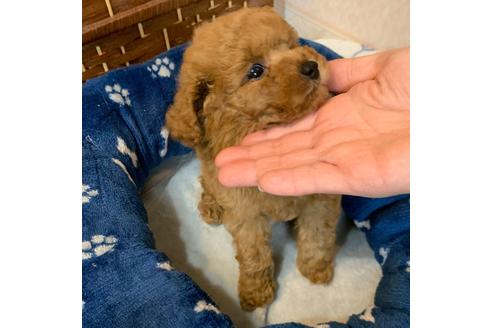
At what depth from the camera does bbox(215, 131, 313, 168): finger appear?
53.8 inches

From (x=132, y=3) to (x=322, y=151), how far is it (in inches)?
53.2

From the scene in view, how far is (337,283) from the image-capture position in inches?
70.3

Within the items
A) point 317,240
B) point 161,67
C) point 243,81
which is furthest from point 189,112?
point 161,67

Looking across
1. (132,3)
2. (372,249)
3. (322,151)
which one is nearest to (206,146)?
(322,151)

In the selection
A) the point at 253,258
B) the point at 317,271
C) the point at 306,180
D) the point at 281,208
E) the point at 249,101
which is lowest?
the point at 317,271

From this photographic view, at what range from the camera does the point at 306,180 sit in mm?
1178

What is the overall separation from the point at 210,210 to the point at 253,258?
45cm

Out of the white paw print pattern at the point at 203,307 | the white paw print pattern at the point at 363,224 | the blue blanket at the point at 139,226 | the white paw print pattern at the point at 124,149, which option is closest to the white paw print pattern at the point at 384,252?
the blue blanket at the point at 139,226

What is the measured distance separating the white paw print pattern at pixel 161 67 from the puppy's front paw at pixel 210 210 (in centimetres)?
64

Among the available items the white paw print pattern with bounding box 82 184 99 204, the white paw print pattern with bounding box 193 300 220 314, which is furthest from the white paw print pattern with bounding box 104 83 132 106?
the white paw print pattern with bounding box 193 300 220 314

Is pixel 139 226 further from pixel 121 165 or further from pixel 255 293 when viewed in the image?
pixel 255 293

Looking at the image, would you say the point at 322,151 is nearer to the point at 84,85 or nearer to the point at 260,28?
the point at 260,28

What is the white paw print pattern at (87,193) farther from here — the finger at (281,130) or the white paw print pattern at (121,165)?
the finger at (281,130)

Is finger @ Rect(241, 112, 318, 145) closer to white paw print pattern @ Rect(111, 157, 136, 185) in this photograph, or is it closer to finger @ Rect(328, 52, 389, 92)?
finger @ Rect(328, 52, 389, 92)
